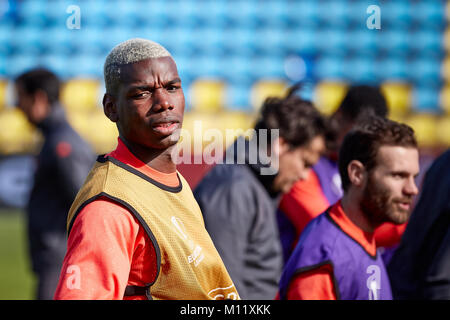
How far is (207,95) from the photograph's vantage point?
47.3ft

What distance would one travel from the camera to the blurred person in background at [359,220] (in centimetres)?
232

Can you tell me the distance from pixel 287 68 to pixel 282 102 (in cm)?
1105

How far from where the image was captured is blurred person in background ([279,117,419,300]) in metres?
2.32

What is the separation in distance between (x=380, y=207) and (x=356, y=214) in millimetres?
107

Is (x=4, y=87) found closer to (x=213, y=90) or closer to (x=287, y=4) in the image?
(x=213, y=90)

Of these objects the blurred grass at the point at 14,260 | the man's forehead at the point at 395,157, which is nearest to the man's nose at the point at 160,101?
the man's forehead at the point at 395,157

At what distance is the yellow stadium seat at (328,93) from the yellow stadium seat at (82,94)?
493 cm

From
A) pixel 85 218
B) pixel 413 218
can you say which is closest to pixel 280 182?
pixel 413 218

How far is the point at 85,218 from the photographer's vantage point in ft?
5.04

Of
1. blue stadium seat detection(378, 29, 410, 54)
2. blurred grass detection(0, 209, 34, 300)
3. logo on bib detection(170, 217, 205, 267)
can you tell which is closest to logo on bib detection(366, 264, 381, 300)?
logo on bib detection(170, 217, 205, 267)

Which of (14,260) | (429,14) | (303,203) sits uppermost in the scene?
(429,14)

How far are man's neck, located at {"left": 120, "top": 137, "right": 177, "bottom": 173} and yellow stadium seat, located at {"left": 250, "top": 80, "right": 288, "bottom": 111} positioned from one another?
40.9 ft

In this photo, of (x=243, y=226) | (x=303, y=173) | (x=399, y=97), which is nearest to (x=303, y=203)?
(x=303, y=173)

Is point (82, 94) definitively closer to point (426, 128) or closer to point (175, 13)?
point (175, 13)
